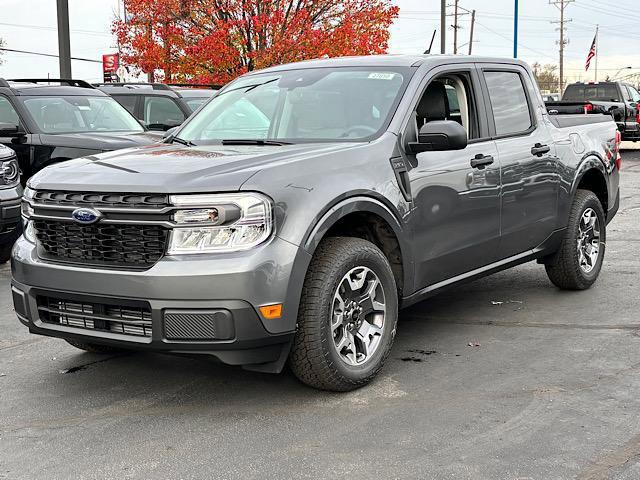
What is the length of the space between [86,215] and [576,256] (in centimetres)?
409

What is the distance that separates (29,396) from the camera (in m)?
4.67

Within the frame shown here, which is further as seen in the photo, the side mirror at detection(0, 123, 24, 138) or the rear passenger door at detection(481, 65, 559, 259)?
the side mirror at detection(0, 123, 24, 138)

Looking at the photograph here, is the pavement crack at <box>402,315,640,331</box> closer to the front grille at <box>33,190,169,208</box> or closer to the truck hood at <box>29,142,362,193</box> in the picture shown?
the truck hood at <box>29,142,362,193</box>

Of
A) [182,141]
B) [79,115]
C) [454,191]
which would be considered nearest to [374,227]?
[454,191]

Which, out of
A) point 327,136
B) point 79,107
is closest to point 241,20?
point 79,107

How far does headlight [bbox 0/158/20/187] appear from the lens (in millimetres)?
8273

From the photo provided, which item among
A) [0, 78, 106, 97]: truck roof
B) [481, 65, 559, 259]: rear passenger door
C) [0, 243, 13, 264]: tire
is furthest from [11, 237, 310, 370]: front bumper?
[0, 78, 106, 97]: truck roof

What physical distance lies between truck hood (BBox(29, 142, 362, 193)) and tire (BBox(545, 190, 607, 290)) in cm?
259

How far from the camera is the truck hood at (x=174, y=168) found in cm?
407

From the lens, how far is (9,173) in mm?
8359

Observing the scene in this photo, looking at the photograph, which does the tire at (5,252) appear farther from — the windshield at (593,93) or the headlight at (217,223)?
the windshield at (593,93)

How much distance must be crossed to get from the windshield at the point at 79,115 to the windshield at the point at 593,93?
17.0 meters

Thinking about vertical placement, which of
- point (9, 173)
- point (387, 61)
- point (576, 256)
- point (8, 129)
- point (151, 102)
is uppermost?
point (387, 61)

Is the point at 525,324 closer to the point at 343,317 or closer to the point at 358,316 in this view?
the point at 358,316
